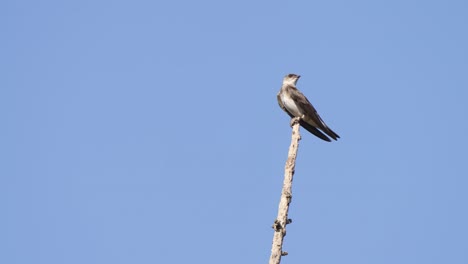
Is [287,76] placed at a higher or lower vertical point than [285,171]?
higher

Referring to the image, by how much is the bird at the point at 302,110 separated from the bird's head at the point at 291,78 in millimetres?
389

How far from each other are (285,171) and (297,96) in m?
4.92

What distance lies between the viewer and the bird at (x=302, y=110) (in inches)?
538

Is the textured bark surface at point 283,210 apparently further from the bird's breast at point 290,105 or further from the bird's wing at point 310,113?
the bird's breast at point 290,105

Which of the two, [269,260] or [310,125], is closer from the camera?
[269,260]

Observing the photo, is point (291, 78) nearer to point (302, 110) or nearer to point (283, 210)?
point (302, 110)

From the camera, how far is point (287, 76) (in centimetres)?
1569

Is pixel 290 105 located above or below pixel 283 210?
above

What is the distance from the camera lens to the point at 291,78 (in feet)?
51.1

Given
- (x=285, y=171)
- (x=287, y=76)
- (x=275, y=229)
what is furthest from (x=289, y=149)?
(x=287, y=76)

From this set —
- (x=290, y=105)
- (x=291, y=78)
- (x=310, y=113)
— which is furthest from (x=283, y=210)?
(x=291, y=78)

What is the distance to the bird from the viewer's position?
13.7 metres

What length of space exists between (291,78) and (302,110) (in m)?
1.73

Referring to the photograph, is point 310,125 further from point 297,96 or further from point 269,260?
point 269,260
